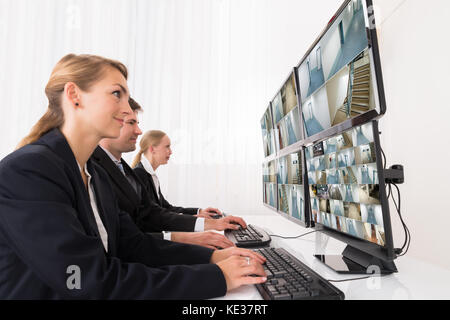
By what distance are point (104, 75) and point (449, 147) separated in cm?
143

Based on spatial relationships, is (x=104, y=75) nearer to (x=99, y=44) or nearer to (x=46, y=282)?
(x=46, y=282)

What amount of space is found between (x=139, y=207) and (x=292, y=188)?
33.2 inches

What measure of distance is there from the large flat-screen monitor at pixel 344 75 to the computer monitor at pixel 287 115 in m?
0.10

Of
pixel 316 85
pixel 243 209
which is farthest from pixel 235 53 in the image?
pixel 316 85

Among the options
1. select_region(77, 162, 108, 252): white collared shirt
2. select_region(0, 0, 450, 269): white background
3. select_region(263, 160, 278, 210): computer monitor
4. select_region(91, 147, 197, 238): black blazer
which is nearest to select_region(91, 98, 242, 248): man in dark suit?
select_region(91, 147, 197, 238): black blazer

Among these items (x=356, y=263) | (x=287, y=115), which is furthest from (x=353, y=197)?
(x=287, y=115)

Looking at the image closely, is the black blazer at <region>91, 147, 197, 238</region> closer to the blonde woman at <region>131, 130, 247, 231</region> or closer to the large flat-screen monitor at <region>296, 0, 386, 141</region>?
the blonde woman at <region>131, 130, 247, 231</region>

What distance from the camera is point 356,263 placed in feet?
2.70

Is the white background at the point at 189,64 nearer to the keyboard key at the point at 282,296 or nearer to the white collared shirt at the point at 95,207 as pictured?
the white collared shirt at the point at 95,207

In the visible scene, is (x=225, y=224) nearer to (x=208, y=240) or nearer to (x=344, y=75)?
(x=208, y=240)

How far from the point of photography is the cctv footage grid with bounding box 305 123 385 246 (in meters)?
0.67

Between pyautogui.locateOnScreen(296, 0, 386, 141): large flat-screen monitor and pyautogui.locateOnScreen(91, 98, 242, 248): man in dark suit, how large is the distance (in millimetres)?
589

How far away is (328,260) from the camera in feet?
2.84

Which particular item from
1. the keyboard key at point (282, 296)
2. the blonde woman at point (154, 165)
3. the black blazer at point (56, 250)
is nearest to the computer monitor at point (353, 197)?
the keyboard key at point (282, 296)
